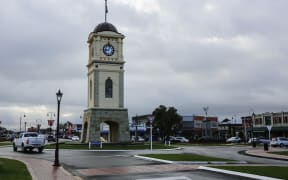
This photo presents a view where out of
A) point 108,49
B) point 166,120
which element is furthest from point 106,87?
point 166,120

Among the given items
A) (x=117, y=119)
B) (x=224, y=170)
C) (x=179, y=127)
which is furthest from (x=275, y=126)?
(x=224, y=170)

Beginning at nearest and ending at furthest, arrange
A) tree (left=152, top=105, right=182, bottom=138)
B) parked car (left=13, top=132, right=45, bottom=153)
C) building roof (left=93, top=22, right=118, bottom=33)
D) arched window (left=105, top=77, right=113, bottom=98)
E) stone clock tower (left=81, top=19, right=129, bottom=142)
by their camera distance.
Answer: parked car (left=13, top=132, right=45, bottom=153) < stone clock tower (left=81, top=19, right=129, bottom=142) < arched window (left=105, top=77, right=113, bottom=98) < building roof (left=93, top=22, right=118, bottom=33) < tree (left=152, top=105, right=182, bottom=138)

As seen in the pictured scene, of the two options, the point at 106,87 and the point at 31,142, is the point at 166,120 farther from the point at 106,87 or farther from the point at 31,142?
the point at 31,142

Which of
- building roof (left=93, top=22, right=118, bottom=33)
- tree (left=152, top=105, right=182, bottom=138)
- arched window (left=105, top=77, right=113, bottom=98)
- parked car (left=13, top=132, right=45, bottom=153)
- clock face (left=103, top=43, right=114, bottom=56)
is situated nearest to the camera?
parked car (left=13, top=132, right=45, bottom=153)

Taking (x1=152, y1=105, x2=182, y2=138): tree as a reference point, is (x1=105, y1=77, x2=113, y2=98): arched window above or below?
above

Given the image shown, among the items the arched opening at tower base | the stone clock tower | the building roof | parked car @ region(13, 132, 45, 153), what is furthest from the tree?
parked car @ region(13, 132, 45, 153)

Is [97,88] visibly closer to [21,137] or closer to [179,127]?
[21,137]

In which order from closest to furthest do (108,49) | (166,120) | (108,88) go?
(108,88)
(108,49)
(166,120)

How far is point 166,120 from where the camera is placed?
8494 cm

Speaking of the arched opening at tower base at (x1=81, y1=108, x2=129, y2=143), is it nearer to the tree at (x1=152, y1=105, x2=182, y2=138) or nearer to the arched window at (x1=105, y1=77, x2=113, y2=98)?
the arched window at (x1=105, y1=77, x2=113, y2=98)

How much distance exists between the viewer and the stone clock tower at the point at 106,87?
5153 cm

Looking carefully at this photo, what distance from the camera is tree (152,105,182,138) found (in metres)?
84.9

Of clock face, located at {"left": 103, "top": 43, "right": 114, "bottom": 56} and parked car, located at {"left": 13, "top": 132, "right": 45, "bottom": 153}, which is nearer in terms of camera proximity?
parked car, located at {"left": 13, "top": 132, "right": 45, "bottom": 153}

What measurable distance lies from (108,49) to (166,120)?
3518 centimetres
